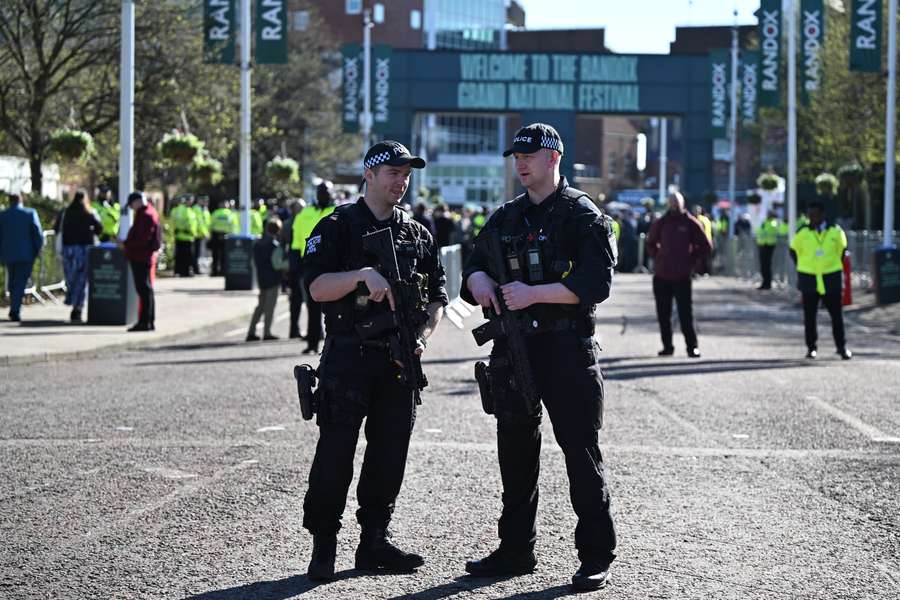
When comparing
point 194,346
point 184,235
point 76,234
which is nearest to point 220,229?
point 184,235

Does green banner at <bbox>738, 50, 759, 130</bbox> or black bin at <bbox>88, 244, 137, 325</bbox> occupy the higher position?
green banner at <bbox>738, 50, 759, 130</bbox>

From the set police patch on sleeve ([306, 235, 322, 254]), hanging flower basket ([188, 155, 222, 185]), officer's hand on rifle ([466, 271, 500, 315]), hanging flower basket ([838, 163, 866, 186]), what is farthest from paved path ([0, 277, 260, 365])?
hanging flower basket ([838, 163, 866, 186])

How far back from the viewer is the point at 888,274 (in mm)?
29219

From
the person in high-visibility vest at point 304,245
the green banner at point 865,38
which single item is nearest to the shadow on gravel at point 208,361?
the person in high-visibility vest at point 304,245

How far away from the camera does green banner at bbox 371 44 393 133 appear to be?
180ft

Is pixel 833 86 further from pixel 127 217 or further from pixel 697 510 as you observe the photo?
pixel 697 510

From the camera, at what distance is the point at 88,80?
35219mm

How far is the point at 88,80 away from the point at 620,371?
870 inches

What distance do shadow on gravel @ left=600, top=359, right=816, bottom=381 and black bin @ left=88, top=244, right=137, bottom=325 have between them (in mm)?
7939

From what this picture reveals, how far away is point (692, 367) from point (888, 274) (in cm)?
1367

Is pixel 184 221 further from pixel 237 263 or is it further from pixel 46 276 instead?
pixel 46 276

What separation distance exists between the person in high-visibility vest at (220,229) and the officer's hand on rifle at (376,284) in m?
31.7

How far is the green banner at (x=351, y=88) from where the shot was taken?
51531 millimetres

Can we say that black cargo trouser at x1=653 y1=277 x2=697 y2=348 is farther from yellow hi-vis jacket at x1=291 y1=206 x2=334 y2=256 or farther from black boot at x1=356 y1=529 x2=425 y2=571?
black boot at x1=356 y1=529 x2=425 y2=571
